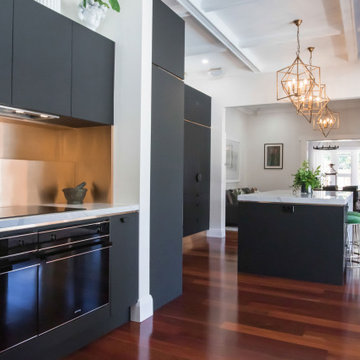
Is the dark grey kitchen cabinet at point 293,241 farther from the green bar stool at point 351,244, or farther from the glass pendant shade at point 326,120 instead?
the glass pendant shade at point 326,120

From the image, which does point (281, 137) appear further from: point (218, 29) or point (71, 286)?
point (71, 286)

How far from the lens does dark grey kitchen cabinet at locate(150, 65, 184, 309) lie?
321 centimetres

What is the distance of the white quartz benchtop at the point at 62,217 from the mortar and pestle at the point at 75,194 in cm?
34

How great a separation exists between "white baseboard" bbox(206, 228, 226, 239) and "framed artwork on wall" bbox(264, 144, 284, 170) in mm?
3958

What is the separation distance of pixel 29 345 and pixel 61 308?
27cm

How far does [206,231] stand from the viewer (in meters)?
7.04

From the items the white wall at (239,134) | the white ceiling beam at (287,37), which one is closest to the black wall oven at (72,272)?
the white ceiling beam at (287,37)

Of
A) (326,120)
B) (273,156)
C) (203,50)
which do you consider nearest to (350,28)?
(203,50)

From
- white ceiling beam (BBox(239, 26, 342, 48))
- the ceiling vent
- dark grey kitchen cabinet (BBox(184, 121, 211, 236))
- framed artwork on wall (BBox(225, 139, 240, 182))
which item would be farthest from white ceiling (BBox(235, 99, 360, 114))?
white ceiling beam (BBox(239, 26, 342, 48))

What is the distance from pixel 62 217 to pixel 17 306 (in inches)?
21.1

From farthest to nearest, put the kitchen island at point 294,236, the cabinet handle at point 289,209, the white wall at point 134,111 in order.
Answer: the cabinet handle at point 289,209
the kitchen island at point 294,236
the white wall at point 134,111

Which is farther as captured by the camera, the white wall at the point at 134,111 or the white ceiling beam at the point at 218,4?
the white ceiling beam at the point at 218,4

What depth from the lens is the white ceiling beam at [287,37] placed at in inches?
191

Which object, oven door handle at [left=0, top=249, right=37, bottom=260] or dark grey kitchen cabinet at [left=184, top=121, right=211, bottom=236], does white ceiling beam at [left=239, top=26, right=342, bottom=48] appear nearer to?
dark grey kitchen cabinet at [left=184, top=121, right=211, bottom=236]
